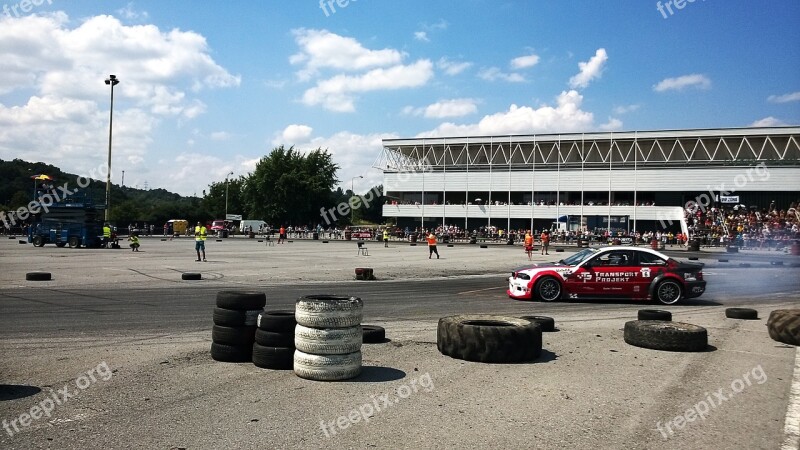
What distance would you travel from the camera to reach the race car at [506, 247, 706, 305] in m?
14.3

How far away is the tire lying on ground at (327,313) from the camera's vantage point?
21.1 feet

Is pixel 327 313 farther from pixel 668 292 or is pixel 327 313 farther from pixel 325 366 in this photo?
pixel 668 292

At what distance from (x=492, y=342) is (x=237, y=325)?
3.17m

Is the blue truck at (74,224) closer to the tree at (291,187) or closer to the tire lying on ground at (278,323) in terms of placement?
the tire lying on ground at (278,323)

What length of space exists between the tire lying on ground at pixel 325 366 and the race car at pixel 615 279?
8671mm

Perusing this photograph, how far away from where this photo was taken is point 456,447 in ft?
15.0

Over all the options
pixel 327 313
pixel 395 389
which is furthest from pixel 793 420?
pixel 327 313

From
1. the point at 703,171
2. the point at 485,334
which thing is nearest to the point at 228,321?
the point at 485,334

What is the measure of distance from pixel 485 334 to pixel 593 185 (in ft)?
224

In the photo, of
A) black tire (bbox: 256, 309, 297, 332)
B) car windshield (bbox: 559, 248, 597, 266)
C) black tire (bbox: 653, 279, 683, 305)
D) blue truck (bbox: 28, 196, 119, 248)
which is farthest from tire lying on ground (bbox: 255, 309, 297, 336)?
blue truck (bbox: 28, 196, 119, 248)

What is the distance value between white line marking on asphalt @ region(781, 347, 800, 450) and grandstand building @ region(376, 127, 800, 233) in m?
59.6

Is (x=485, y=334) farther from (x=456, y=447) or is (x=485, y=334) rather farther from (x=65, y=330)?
(x=65, y=330)

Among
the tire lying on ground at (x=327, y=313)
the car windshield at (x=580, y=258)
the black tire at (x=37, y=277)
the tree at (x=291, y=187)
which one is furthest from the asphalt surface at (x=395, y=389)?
the tree at (x=291, y=187)

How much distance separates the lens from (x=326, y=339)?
254 inches
